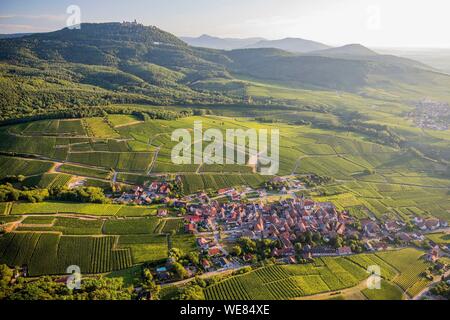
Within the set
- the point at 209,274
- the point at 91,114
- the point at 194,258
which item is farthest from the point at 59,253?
the point at 91,114

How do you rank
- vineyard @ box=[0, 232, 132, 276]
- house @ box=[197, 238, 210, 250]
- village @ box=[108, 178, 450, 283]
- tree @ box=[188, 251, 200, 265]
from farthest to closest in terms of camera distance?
house @ box=[197, 238, 210, 250] → village @ box=[108, 178, 450, 283] → tree @ box=[188, 251, 200, 265] → vineyard @ box=[0, 232, 132, 276]

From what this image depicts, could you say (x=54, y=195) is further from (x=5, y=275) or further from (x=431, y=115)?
(x=431, y=115)

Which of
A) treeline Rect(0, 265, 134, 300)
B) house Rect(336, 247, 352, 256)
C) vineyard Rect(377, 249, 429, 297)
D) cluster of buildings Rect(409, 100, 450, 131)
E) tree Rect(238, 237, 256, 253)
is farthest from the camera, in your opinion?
cluster of buildings Rect(409, 100, 450, 131)

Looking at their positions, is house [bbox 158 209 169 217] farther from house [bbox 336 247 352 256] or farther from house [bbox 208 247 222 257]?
house [bbox 336 247 352 256]

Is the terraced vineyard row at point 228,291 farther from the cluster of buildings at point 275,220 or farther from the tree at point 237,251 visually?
the cluster of buildings at point 275,220

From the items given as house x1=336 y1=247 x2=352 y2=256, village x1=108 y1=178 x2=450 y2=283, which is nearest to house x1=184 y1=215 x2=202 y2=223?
village x1=108 y1=178 x2=450 y2=283

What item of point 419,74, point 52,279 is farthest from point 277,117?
point 419,74

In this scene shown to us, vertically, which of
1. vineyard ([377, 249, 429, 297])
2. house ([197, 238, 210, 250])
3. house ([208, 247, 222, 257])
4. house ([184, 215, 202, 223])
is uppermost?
house ([184, 215, 202, 223])

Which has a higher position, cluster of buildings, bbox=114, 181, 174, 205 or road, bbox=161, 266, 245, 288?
cluster of buildings, bbox=114, 181, 174, 205
